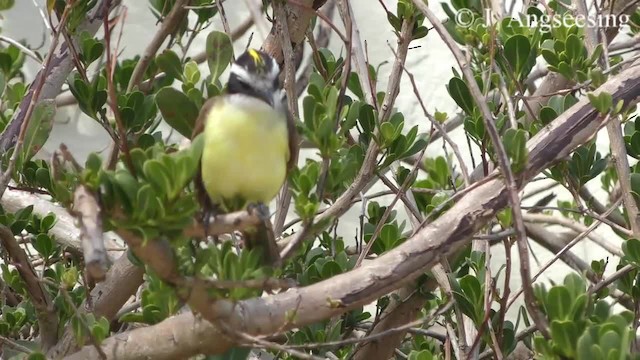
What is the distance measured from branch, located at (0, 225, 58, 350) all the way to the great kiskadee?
1.17 feet

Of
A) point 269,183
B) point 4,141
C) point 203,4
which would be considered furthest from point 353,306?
point 203,4

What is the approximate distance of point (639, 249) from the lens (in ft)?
4.93

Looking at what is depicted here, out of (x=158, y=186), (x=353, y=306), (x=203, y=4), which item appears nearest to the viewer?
(x=158, y=186)

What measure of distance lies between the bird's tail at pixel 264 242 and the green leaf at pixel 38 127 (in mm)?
421

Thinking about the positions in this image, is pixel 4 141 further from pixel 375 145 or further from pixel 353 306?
pixel 353 306

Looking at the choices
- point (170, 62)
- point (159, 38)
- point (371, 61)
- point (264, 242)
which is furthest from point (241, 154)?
point (371, 61)

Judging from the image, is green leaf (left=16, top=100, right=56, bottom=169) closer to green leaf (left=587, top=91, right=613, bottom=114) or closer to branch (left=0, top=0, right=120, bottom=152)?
branch (left=0, top=0, right=120, bottom=152)

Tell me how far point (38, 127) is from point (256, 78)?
0.37 metres

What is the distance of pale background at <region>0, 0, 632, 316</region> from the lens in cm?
355

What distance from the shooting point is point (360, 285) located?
1134 millimetres

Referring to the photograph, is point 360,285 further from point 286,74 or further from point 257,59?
point 286,74

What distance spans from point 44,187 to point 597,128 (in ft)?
3.34

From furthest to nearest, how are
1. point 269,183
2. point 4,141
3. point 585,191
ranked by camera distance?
point 585,191 < point 4,141 < point 269,183

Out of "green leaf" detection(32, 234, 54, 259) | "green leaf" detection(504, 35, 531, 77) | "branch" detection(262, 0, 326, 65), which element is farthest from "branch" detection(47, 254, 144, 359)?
"green leaf" detection(504, 35, 531, 77)
